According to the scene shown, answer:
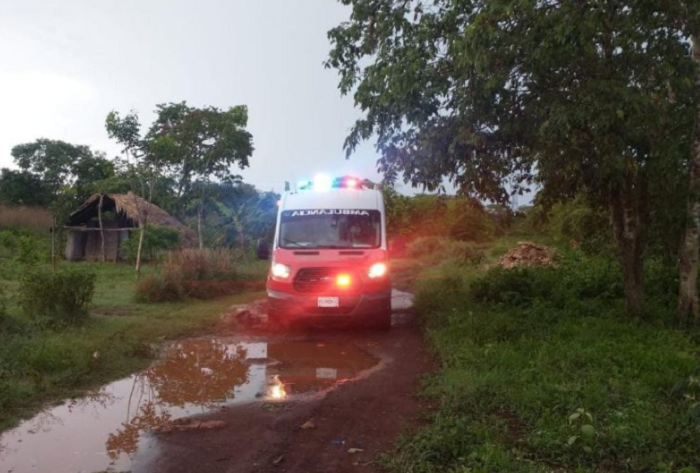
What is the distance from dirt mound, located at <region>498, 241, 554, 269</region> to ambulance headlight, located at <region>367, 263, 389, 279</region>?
27.8 feet

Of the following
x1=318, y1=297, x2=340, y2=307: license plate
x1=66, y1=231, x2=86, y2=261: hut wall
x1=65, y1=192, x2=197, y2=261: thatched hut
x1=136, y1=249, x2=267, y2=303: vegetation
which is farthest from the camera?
x1=66, y1=231, x2=86, y2=261: hut wall

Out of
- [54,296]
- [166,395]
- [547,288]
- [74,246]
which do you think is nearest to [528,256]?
[547,288]

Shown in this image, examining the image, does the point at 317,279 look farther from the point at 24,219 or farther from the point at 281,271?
the point at 24,219

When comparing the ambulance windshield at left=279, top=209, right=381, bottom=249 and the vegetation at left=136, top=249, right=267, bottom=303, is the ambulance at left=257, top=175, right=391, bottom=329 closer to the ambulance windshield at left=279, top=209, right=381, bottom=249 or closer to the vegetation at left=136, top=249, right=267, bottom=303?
the ambulance windshield at left=279, top=209, right=381, bottom=249

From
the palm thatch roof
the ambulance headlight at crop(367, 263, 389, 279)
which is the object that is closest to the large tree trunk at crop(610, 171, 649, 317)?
A: the ambulance headlight at crop(367, 263, 389, 279)

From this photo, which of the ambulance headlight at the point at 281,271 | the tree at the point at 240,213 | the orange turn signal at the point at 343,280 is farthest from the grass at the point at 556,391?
the tree at the point at 240,213

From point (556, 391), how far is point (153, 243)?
17.0 meters

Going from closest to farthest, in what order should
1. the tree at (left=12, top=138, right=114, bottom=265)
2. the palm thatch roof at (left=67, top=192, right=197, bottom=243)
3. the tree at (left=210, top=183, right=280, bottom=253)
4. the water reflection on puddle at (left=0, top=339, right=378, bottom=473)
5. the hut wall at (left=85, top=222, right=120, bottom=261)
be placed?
the water reflection on puddle at (left=0, top=339, right=378, bottom=473) → the palm thatch roof at (left=67, top=192, right=197, bottom=243) → the hut wall at (left=85, top=222, right=120, bottom=261) → the tree at (left=210, top=183, right=280, bottom=253) → the tree at (left=12, top=138, right=114, bottom=265)

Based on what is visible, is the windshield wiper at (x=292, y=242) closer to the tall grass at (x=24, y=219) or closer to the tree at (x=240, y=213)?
the tree at (x=240, y=213)

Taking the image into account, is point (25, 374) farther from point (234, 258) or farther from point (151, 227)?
point (151, 227)

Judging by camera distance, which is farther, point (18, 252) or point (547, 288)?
point (18, 252)

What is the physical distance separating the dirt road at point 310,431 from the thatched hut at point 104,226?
57.0ft

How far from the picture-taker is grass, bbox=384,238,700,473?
437 cm

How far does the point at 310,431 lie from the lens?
5.20m
